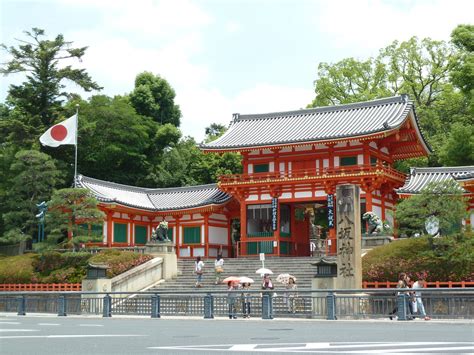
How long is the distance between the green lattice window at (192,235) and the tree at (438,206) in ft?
60.1

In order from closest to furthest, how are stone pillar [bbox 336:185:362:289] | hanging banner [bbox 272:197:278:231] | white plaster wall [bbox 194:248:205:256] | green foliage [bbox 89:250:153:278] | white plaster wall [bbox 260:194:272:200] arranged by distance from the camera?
1. stone pillar [bbox 336:185:362:289]
2. green foliage [bbox 89:250:153:278]
3. hanging banner [bbox 272:197:278:231]
4. white plaster wall [bbox 260:194:272:200]
5. white plaster wall [bbox 194:248:205:256]

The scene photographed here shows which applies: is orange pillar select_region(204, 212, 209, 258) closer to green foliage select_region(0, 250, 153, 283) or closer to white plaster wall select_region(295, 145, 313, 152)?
white plaster wall select_region(295, 145, 313, 152)

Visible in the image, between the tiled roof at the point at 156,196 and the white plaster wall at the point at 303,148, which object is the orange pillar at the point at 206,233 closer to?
the tiled roof at the point at 156,196

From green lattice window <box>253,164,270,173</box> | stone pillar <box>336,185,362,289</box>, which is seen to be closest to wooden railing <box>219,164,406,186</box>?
green lattice window <box>253,164,270,173</box>

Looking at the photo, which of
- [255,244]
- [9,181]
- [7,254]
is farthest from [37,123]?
[255,244]

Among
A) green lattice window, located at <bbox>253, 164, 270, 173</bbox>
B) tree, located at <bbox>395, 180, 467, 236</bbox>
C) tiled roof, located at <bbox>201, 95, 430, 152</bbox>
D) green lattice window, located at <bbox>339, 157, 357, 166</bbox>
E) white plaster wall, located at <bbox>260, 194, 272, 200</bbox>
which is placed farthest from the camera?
green lattice window, located at <bbox>253, 164, 270, 173</bbox>

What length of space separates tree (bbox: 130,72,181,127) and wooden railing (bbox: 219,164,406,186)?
22.2 meters

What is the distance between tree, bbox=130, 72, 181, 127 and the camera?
65.3 metres

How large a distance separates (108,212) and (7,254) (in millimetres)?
11345

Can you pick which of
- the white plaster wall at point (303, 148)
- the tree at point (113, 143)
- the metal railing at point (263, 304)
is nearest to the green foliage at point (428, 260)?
the metal railing at point (263, 304)

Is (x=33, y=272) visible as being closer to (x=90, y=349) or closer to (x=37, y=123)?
(x=37, y=123)

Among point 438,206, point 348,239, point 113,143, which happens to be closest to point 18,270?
point 113,143

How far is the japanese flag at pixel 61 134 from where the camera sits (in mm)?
43656

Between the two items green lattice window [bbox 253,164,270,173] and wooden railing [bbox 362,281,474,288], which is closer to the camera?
wooden railing [bbox 362,281,474,288]
